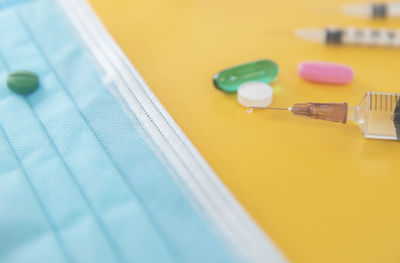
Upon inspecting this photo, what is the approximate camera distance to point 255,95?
3.20 ft

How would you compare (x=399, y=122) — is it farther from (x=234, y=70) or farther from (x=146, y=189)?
(x=146, y=189)

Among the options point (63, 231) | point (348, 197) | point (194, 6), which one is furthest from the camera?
point (194, 6)

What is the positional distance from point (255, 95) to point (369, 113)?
253 millimetres

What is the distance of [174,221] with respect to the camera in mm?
706

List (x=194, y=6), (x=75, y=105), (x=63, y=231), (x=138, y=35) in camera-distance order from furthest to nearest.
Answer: (x=194, y=6) → (x=138, y=35) → (x=75, y=105) → (x=63, y=231)

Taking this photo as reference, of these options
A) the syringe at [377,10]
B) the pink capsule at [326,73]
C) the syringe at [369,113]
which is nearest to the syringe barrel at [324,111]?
the syringe at [369,113]

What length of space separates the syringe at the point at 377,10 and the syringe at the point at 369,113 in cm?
46

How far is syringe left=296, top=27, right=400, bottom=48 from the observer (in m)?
1.17

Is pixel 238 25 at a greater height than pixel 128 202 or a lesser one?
greater

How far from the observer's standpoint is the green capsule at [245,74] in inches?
39.8

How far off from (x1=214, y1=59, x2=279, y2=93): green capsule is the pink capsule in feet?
0.25

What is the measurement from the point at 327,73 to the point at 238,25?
0.33 metres

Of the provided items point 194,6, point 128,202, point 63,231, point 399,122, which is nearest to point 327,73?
point 399,122

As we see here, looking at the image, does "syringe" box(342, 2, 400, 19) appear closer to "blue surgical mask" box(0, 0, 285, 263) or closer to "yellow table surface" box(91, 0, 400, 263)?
"yellow table surface" box(91, 0, 400, 263)
